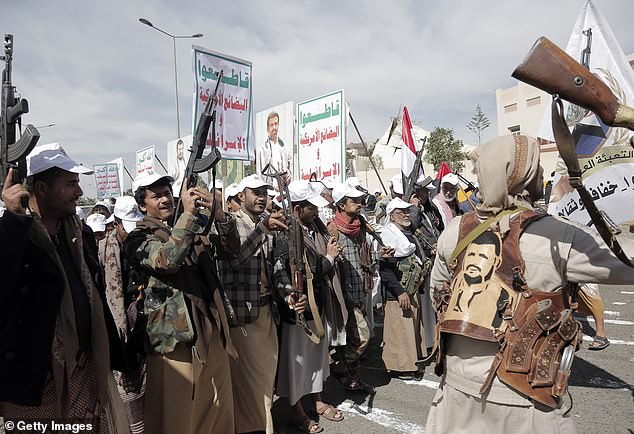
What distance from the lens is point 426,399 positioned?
423 centimetres

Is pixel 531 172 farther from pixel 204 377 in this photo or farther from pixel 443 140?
pixel 443 140

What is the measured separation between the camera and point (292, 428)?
3.77 metres

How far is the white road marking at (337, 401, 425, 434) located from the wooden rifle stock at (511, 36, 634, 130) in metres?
2.94

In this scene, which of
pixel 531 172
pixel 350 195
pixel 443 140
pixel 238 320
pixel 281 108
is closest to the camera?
pixel 531 172

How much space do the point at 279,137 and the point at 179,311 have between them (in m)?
7.27

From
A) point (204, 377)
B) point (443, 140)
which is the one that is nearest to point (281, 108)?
point (204, 377)

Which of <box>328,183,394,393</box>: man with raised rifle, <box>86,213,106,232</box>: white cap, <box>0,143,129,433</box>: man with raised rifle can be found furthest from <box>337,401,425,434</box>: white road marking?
<box>86,213,106,232</box>: white cap

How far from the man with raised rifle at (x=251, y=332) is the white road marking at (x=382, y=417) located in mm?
950

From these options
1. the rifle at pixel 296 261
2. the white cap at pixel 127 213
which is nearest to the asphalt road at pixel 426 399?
the rifle at pixel 296 261

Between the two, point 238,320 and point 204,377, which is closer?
point 204,377

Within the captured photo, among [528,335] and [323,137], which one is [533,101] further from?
[528,335]

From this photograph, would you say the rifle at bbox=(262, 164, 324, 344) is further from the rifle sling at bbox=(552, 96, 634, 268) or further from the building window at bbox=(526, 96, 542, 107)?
the building window at bbox=(526, 96, 542, 107)

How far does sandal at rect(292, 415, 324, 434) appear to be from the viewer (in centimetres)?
366

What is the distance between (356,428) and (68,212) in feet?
9.12
